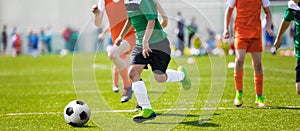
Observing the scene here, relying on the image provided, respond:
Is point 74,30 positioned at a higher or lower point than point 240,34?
lower

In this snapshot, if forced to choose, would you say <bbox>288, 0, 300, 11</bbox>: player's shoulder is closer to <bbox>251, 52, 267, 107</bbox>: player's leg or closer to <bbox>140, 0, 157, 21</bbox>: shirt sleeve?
<bbox>251, 52, 267, 107</bbox>: player's leg

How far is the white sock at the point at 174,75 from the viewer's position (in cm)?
951

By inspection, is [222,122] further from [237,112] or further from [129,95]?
[129,95]

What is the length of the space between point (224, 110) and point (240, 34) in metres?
1.17

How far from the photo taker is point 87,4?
1876 inches

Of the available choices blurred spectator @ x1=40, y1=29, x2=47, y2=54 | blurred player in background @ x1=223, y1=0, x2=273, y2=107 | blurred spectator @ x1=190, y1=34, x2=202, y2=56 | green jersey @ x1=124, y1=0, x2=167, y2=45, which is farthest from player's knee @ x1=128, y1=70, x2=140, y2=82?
blurred spectator @ x1=40, y1=29, x2=47, y2=54

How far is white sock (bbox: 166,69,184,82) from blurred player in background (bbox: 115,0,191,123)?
0.92 metres

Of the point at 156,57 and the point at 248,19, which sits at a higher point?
the point at 248,19

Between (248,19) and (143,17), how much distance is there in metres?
1.85

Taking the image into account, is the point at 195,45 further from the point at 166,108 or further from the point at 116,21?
the point at 166,108

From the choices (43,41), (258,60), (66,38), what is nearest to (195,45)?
(66,38)

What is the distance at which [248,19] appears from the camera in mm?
9391

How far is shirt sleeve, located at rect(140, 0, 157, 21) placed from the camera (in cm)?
793

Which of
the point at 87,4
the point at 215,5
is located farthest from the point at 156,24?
the point at 87,4
